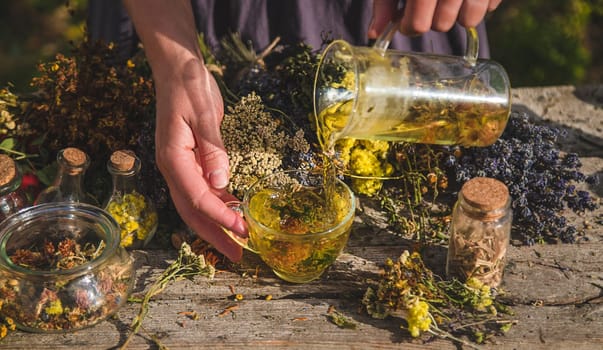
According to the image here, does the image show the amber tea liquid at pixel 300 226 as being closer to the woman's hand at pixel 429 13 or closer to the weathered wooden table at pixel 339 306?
the weathered wooden table at pixel 339 306

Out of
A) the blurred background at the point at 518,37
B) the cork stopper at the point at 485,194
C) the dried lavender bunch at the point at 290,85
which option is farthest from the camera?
the blurred background at the point at 518,37

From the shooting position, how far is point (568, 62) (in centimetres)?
334

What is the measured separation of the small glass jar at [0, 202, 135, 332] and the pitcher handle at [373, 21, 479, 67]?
0.71 metres

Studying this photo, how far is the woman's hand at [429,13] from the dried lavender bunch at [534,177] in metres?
0.46

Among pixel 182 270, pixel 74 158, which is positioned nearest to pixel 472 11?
pixel 182 270

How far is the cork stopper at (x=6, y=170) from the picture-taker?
165 centimetres

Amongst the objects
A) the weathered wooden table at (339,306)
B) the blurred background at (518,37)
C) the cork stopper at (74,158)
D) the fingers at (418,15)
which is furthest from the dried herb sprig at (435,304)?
the blurred background at (518,37)

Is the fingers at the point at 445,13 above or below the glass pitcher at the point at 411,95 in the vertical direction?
above

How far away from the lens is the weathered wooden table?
1.48 metres

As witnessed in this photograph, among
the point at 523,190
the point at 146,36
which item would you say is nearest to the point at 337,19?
the point at 146,36

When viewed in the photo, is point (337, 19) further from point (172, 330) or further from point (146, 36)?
point (172, 330)

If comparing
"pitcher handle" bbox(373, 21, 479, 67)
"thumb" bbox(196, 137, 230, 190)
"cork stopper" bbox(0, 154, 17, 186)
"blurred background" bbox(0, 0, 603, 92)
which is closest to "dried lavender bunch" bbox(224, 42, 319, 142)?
"thumb" bbox(196, 137, 230, 190)

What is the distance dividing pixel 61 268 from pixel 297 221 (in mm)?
561

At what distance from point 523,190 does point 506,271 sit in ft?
0.82
